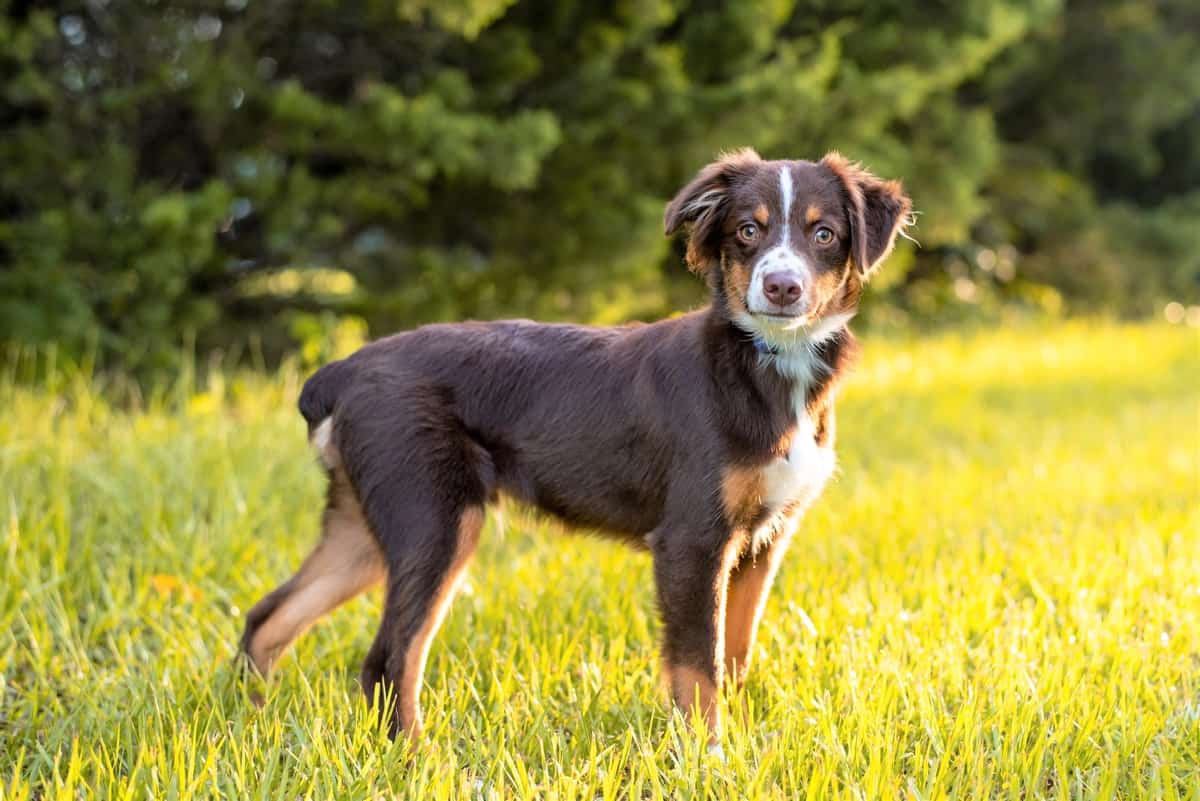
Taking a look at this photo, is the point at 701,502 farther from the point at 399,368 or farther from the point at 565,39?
the point at 565,39

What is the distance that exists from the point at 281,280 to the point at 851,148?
4903 millimetres

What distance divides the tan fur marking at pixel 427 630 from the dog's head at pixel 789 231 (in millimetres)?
996

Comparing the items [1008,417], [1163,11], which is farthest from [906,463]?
[1163,11]

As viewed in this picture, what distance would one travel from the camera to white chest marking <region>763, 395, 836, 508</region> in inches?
136

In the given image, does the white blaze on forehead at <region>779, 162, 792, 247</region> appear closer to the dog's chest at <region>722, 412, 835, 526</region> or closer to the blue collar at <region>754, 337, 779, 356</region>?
the blue collar at <region>754, 337, 779, 356</region>

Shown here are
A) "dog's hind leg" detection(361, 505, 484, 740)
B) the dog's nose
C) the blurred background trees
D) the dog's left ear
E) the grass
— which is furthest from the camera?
the blurred background trees

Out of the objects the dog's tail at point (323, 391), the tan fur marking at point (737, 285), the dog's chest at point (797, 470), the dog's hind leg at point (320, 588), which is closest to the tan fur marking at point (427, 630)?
the dog's hind leg at point (320, 588)

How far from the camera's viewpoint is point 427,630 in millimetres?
3521

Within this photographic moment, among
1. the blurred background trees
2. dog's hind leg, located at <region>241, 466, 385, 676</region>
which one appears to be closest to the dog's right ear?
dog's hind leg, located at <region>241, 466, 385, 676</region>

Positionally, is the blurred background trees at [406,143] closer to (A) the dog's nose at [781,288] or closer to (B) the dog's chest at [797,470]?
(A) the dog's nose at [781,288]

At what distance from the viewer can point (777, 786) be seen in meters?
3.06

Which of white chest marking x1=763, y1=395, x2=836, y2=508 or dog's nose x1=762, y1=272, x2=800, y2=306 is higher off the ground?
dog's nose x1=762, y1=272, x2=800, y2=306

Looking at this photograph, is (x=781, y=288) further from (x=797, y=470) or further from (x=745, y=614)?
(x=745, y=614)

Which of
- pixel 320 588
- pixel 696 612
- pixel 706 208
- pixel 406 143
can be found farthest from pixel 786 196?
pixel 406 143
